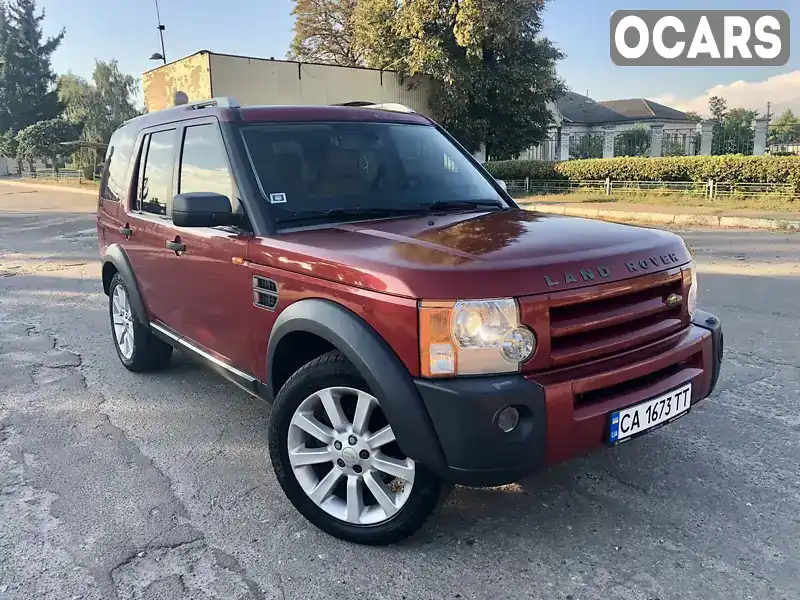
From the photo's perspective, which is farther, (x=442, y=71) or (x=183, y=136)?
(x=442, y=71)

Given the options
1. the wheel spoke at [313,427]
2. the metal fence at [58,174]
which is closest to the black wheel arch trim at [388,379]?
the wheel spoke at [313,427]

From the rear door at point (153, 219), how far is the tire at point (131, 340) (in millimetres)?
361

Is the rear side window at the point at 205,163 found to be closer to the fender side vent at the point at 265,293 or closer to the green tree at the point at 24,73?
the fender side vent at the point at 265,293

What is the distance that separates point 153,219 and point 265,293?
5.50ft

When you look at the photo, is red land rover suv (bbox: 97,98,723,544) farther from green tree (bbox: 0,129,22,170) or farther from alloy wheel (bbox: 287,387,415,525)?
green tree (bbox: 0,129,22,170)

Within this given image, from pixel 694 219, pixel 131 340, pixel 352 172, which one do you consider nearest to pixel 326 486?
pixel 352 172

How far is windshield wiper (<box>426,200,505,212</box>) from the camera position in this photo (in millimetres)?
3615

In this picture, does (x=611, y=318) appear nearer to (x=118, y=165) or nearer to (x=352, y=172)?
(x=352, y=172)

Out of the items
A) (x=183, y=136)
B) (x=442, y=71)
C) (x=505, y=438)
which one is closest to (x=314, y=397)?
(x=505, y=438)

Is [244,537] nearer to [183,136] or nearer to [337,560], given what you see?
[337,560]

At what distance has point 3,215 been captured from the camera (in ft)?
70.4

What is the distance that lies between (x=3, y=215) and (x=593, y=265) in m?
23.6

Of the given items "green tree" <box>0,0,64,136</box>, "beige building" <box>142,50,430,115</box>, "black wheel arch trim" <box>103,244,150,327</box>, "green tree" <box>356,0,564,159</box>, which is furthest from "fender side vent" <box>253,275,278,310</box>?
"green tree" <box>0,0,64,136</box>

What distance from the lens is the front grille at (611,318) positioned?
2.47m
